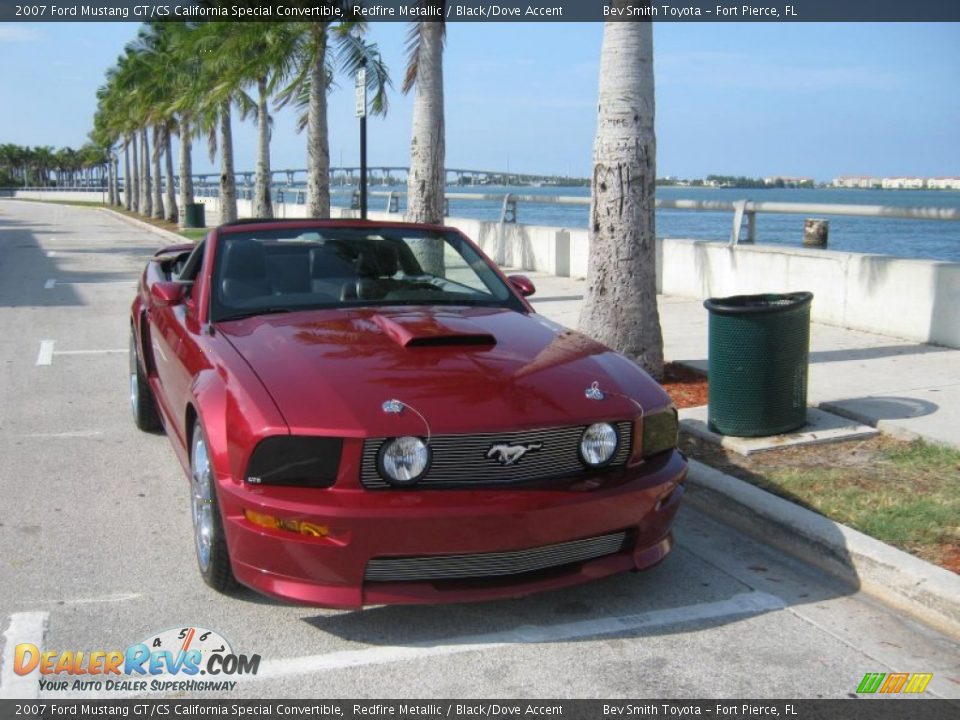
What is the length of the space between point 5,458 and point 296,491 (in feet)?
11.2

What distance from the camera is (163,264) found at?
6.96 meters

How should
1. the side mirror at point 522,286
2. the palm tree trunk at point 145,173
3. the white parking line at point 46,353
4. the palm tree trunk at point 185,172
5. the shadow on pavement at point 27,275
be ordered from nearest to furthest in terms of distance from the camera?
1. the side mirror at point 522,286
2. the white parking line at point 46,353
3. the shadow on pavement at point 27,275
4. the palm tree trunk at point 185,172
5. the palm tree trunk at point 145,173

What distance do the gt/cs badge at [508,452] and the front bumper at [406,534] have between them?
0.36 feet

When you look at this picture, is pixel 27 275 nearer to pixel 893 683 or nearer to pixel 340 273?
pixel 340 273

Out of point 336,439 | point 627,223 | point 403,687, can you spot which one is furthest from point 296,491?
point 627,223

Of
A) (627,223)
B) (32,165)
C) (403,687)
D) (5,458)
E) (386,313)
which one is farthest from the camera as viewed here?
(32,165)

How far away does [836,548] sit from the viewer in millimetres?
4469

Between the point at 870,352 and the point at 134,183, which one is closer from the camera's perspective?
the point at 870,352

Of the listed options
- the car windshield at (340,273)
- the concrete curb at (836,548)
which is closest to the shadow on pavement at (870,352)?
the concrete curb at (836,548)

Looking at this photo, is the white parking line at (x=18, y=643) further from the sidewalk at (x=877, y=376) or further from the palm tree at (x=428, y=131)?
the palm tree at (x=428, y=131)

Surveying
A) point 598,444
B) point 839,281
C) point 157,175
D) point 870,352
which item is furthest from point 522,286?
point 157,175

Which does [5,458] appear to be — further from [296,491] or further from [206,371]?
[296,491]

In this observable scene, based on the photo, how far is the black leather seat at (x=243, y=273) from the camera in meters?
4.93

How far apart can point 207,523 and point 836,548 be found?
269cm
